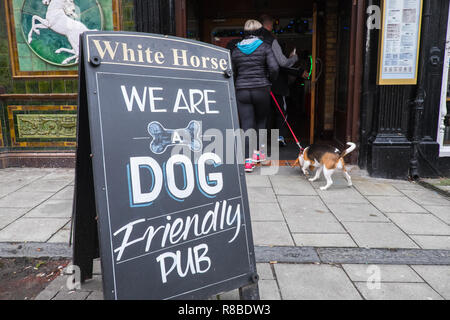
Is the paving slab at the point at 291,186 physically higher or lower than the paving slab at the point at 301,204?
higher

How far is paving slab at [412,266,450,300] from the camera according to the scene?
2.51 meters

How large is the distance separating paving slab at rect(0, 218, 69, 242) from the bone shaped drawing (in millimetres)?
1972

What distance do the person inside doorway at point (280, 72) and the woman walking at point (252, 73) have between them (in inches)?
6.6

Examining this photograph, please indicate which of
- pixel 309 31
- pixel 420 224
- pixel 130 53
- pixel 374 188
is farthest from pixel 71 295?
pixel 309 31

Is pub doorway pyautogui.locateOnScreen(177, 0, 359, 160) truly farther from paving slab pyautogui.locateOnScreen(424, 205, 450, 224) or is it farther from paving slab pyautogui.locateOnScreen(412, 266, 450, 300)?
paving slab pyautogui.locateOnScreen(412, 266, 450, 300)

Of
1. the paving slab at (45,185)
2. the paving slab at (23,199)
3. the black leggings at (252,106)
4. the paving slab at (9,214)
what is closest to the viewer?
the paving slab at (9,214)

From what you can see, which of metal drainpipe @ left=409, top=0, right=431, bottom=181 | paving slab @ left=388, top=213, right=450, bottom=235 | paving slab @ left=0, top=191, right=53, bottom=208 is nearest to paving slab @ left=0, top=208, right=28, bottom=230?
paving slab @ left=0, top=191, right=53, bottom=208

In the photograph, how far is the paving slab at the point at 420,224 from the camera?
3.51 metres

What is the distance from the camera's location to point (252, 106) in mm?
5547

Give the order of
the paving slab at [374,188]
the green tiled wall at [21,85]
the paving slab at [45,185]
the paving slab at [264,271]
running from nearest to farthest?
the paving slab at [264,271] → the paving slab at [374,188] → the paving slab at [45,185] → the green tiled wall at [21,85]

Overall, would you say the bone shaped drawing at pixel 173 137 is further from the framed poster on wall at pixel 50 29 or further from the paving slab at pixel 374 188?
the framed poster on wall at pixel 50 29

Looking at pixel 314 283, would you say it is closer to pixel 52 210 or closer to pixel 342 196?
pixel 342 196

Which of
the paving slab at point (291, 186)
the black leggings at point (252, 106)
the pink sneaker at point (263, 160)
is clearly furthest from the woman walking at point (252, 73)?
the paving slab at point (291, 186)

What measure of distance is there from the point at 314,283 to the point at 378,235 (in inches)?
45.2
